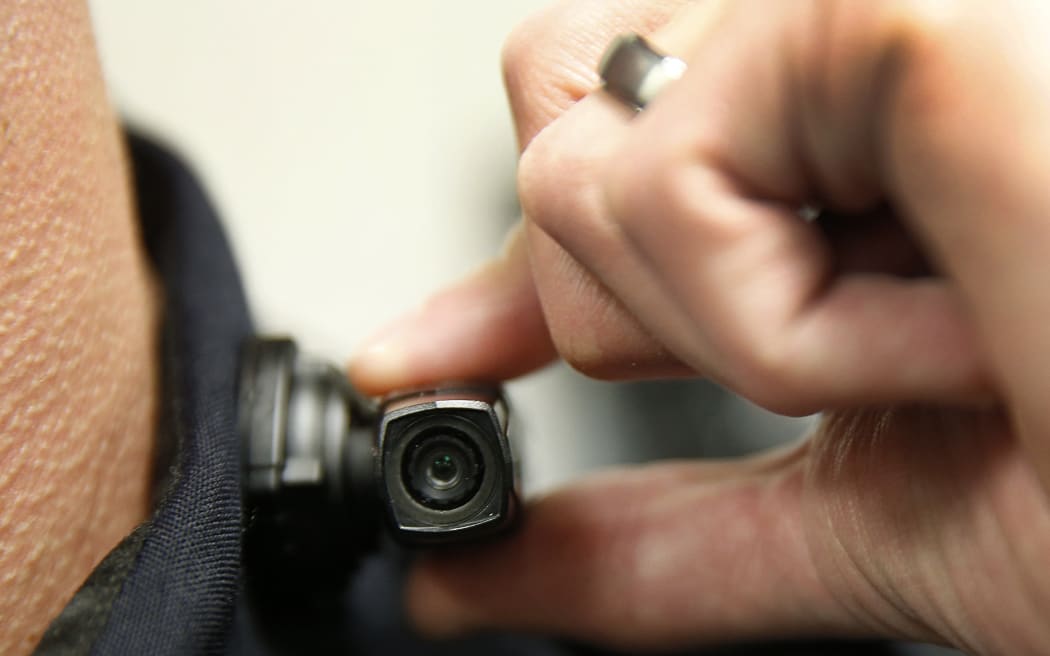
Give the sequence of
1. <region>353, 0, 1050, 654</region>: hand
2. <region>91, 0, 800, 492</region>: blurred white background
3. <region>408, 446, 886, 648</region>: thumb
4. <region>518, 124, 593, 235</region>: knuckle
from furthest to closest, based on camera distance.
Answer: <region>91, 0, 800, 492</region>: blurred white background
<region>408, 446, 886, 648</region>: thumb
<region>518, 124, 593, 235</region>: knuckle
<region>353, 0, 1050, 654</region>: hand

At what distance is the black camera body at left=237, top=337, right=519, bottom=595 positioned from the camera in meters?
0.50

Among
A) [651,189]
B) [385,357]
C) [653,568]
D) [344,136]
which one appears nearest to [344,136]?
[344,136]

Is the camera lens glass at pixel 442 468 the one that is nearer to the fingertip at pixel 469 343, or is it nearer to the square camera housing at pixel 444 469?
the square camera housing at pixel 444 469

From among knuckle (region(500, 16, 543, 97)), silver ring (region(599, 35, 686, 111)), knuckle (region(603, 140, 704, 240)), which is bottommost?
knuckle (region(603, 140, 704, 240))

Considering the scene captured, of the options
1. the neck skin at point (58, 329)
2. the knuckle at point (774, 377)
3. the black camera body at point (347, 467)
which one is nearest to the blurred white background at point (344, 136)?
the black camera body at point (347, 467)

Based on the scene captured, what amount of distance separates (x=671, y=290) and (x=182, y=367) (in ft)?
1.01

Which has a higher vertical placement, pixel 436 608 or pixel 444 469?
pixel 444 469

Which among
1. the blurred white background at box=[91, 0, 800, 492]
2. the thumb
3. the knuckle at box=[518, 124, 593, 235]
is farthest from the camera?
the blurred white background at box=[91, 0, 800, 492]

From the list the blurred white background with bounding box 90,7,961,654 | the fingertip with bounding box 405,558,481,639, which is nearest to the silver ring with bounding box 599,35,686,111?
the fingertip with bounding box 405,558,481,639

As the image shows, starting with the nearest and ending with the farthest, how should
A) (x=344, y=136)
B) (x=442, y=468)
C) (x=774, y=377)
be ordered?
(x=774, y=377), (x=442, y=468), (x=344, y=136)

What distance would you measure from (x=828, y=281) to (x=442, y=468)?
242mm

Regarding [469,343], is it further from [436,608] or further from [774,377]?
[774,377]

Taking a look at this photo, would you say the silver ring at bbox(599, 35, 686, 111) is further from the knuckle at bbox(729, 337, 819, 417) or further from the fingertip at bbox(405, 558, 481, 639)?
the fingertip at bbox(405, 558, 481, 639)

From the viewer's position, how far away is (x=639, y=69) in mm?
415
